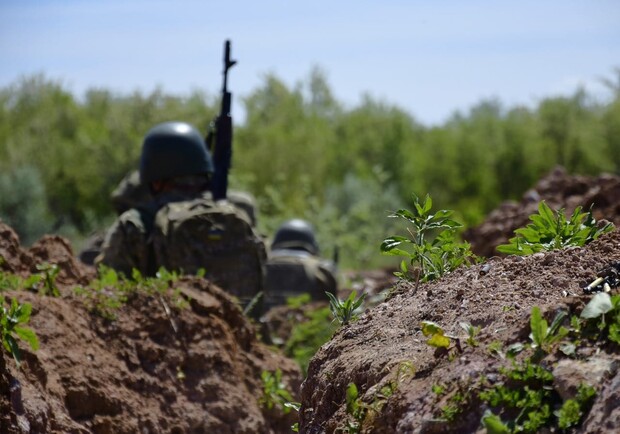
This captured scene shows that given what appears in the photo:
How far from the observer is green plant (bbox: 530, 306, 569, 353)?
361cm

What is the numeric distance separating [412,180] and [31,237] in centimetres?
2517

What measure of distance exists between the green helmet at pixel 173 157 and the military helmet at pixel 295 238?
7356 mm

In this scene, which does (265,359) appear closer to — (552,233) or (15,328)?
(15,328)

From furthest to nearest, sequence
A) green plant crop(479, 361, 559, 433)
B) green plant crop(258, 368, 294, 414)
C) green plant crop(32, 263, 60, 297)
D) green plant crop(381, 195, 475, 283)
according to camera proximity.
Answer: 1. green plant crop(258, 368, 294, 414)
2. green plant crop(32, 263, 60, 297)
3. green plant crop(381, 195, 475, 283)
4. green plant crop(479, 361, 559, 433)

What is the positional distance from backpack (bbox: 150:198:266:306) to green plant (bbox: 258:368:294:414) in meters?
1.50

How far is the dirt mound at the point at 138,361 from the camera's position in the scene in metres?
6.54

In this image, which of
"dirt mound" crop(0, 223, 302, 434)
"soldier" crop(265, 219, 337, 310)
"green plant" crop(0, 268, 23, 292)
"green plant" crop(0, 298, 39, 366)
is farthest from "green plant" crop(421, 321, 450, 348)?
"soldier" crop(265, 219, 337, 310)

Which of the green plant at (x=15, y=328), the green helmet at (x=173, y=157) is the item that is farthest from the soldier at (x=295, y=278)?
the green plant at (x=15, y=328)

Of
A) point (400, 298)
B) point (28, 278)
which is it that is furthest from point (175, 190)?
point (400, 298)

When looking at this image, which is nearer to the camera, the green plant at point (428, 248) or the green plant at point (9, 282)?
the green plant at point (428, 248)

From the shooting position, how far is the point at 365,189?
45250 mm

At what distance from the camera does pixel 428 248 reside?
192 inches

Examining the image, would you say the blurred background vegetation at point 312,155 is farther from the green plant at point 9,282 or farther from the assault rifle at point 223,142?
the green plant at point 9,282

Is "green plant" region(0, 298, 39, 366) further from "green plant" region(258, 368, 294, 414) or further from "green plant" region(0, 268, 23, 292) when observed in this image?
"green plant" region(258, 368, 294, 414)
